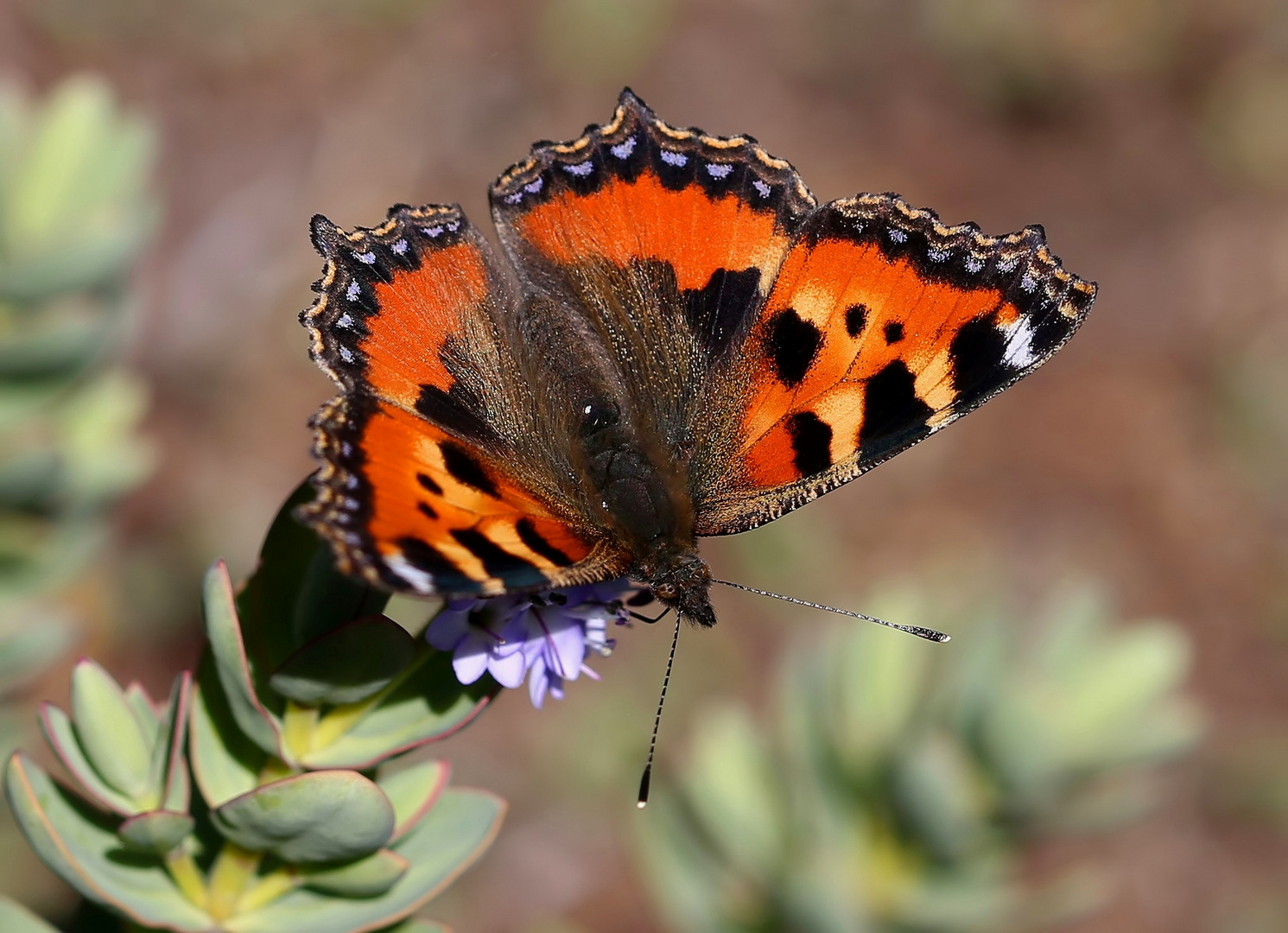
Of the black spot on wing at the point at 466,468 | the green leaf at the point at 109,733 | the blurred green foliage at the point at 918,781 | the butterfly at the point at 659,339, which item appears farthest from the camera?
the blurred green foliage at the point at 918,781

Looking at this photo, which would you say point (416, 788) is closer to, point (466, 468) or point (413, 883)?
point (413, 883)

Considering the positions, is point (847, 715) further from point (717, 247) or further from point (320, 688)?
point (320, 688)

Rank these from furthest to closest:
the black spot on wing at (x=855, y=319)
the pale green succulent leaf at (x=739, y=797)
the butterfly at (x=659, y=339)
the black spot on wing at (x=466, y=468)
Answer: the pale green succulent leaf at (x=739, y=797)
the black spot on wing at (x=855, y=319)
the butterfly at (x=659, y=339)
the black spot on wing at (x=466, y=468)

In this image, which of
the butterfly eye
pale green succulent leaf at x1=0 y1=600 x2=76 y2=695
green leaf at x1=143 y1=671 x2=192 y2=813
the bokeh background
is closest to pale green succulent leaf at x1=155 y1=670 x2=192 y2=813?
green leaf at x1=143 y1=671 x2=192 y2=813

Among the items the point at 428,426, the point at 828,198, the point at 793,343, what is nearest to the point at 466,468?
the point at 428,426

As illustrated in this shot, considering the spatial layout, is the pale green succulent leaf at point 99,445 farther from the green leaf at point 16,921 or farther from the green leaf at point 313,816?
the green leaf at point 313,816

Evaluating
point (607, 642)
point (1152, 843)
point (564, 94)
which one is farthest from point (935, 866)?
point (564, 94)

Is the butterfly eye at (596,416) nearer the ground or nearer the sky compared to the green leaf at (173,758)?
nearer the sky

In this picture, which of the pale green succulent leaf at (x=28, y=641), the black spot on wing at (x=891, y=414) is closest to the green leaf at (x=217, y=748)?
the pale green succulent leaf at (x=28, y=641)
